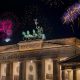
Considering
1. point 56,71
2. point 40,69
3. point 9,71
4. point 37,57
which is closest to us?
point 56,71

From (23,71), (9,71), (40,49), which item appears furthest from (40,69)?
(9,71)

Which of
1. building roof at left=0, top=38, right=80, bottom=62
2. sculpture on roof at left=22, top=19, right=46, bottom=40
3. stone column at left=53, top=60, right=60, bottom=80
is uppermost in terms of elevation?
sculpture on roof at left=22, top=19, right=46, bottom=40

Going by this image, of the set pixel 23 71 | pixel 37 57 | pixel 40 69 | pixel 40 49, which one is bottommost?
pixel 23 71

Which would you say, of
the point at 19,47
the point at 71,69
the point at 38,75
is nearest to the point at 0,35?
the point at 19,47

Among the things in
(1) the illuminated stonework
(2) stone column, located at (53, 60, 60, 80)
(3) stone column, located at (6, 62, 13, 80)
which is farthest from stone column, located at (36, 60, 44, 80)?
(3) stone column, located at (6, 62, 13, 80)

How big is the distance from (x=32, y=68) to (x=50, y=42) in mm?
7614

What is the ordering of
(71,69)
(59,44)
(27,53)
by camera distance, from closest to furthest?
(71,69)
(59,44)
(27,53)

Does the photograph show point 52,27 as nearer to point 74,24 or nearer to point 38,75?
point 74,24

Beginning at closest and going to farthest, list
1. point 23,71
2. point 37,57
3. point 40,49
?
1. point 40,49
2. point 37,57
3. point 23,71

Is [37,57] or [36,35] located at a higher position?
[36,35]

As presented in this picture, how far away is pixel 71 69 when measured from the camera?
44.9 m

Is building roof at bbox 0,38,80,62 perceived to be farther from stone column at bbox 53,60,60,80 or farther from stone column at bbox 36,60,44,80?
stone column at bbox 53,60,60,80

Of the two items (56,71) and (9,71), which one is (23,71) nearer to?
(9,71)

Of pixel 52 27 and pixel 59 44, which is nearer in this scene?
pixel 59 44
